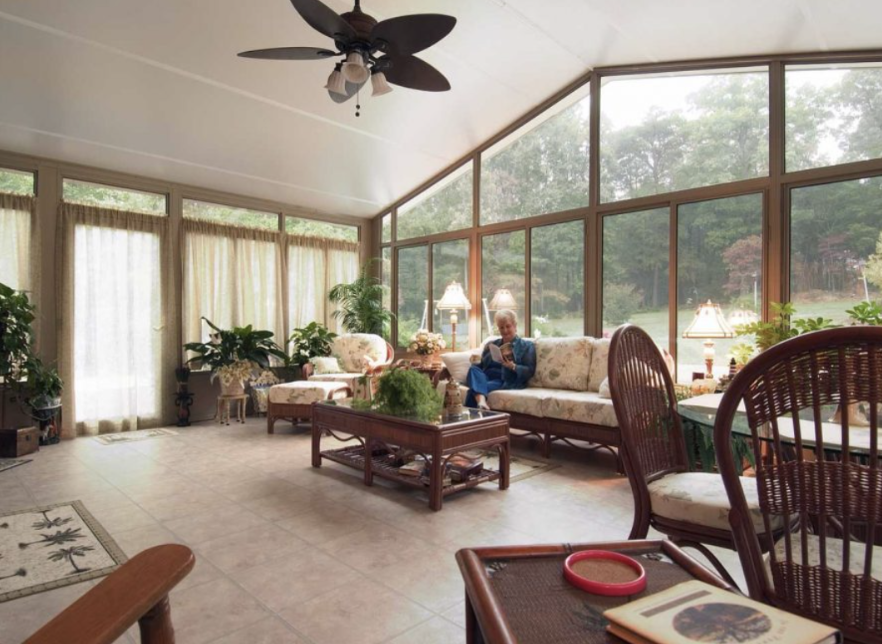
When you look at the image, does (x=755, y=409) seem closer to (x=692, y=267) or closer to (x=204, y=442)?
(x=692, y=267)

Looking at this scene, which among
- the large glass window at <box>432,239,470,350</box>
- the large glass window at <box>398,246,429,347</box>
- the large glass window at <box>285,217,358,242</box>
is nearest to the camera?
the large glass window at <box>432,239,470,350</box>

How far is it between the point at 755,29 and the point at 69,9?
15.8 ft

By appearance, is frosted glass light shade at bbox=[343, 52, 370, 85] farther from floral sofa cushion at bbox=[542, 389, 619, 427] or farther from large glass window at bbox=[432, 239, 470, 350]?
large glass window at bbox=[432, 239, 470, 350]

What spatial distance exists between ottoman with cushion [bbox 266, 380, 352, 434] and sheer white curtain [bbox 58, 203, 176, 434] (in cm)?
144

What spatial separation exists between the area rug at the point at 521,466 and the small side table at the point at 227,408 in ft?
9.95

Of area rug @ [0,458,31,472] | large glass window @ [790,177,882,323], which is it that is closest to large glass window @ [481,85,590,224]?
large glass window @ [790,177,882,323]

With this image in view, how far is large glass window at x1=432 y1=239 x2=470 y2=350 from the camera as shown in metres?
6.65

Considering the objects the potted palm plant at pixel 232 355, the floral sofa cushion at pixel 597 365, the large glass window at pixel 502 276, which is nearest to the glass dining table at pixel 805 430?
the floral sofa cushion at pixel 597 365

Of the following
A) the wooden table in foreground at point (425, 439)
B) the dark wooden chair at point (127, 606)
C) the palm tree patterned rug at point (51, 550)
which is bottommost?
the palm tree patterned rug at point (51, 550)

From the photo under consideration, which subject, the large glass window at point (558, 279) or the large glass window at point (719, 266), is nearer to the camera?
the large glass window at point (719, 266)

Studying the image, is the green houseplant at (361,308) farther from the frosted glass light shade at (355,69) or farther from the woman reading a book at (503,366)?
the frosted glass light shade at (355,69)

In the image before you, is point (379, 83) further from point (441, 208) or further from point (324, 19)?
point (441, 208)

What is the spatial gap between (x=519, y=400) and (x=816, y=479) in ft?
11.8

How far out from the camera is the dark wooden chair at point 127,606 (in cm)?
78
